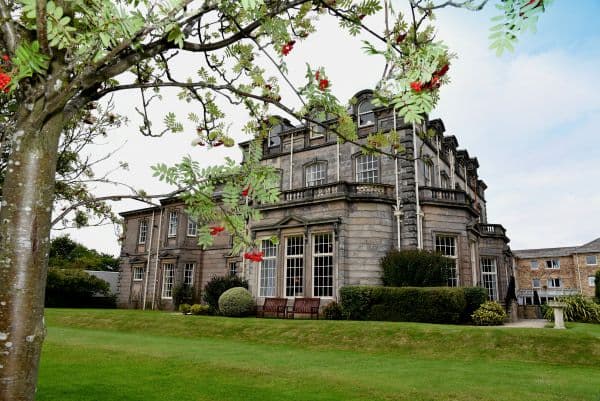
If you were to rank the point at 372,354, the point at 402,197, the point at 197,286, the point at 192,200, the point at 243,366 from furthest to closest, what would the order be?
the point at 197,286 → the point at 402,197 → the point at 372,354 → the point at 243,366 → the point at 192,200

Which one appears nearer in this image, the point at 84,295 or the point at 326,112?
the point at 326,112

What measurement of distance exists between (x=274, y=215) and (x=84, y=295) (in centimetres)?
1998

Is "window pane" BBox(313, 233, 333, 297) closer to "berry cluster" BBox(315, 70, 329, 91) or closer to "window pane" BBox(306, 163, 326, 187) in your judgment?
"window pane" BBox(306, 163, 326, 187)

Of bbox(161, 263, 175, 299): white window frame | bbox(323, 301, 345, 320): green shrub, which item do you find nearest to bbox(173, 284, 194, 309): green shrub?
bbox(161, 263, 175, 299): white window frame

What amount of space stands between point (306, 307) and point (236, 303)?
3.31 meters

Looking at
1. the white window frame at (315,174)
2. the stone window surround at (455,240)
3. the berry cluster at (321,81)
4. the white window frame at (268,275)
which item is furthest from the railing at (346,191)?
the berry cluster at (321,81)

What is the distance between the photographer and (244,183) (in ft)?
12.6

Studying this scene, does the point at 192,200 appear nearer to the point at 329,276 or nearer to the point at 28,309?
the point at 28,309

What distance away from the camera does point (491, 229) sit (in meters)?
24.9

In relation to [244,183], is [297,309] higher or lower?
lower

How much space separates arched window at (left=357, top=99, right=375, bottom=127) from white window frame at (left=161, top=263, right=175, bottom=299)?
54.0ft

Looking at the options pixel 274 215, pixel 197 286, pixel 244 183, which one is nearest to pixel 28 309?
pixel 244 183

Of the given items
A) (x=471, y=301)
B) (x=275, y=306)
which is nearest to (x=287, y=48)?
(x=471, y=301)

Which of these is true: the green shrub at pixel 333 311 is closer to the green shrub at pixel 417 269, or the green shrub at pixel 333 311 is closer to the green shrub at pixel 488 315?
the green shrub at pixel 417 269
